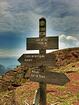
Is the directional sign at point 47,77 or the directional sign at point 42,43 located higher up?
the directional sign at point 42,43

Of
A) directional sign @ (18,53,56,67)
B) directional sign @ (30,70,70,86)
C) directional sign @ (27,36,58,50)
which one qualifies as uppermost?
directional sign @ (27,36,58,50)

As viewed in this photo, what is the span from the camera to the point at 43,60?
1407 centimetres

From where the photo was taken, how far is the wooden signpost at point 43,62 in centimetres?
1401

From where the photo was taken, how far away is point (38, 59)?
556 inches

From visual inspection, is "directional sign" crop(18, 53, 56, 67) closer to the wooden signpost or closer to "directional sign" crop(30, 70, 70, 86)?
the wooden signpost

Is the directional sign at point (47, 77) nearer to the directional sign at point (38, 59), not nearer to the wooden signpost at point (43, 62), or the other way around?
the wooden signpost at point (43, 62)

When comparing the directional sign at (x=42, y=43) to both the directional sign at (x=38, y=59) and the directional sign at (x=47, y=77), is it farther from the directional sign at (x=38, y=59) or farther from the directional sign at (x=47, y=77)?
the directional sign at (x=47, y=77)

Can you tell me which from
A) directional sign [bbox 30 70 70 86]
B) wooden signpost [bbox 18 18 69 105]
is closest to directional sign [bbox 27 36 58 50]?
wooden signpost [bbox 18 18 69 105]

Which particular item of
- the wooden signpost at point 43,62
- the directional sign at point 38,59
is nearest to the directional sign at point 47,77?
the wooden signpost at point 43,62

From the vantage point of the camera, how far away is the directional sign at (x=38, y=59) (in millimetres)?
14000

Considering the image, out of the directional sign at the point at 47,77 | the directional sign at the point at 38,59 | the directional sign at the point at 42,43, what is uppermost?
the directional sign at the point at 42,43

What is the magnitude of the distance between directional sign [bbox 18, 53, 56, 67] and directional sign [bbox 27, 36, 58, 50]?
1.16 feet

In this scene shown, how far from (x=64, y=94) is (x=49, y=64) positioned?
900cm

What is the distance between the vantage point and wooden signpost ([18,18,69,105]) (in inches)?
551
